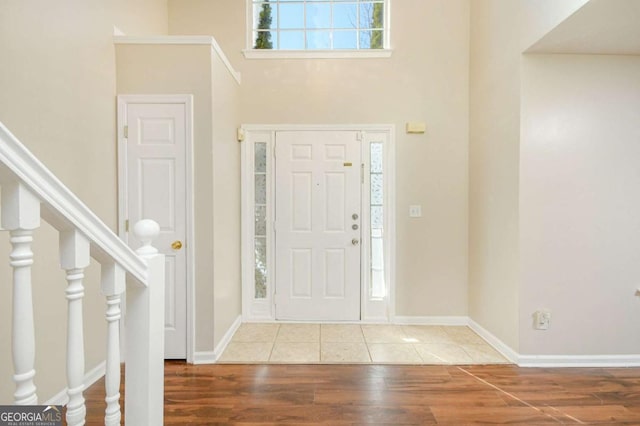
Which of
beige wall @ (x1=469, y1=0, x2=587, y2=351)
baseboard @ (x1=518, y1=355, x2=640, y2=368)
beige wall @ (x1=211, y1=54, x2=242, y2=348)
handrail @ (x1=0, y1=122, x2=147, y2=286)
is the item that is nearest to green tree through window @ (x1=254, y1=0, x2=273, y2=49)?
beige wall @ (x1=211, y1=54, x2=242, y2=348)

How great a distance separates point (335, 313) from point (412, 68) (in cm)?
266

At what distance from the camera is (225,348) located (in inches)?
115

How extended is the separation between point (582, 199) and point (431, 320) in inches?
69.0

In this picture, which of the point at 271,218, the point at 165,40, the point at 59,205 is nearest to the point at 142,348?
the point at 59,205

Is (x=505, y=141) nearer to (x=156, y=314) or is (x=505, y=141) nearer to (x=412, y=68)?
(x=412, y=68)

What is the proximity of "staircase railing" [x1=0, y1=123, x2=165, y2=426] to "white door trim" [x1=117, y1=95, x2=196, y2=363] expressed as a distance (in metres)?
1.55

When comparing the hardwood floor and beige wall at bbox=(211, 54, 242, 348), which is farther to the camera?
beige wall at bbox=(211, 54, 242, 348)

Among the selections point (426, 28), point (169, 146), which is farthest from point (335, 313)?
point (426, 28)

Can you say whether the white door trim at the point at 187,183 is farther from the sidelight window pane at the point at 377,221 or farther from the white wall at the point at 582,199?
the white wall at the point at 582,199

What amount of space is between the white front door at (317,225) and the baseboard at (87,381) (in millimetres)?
1628

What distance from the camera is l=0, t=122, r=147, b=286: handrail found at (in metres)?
0.77

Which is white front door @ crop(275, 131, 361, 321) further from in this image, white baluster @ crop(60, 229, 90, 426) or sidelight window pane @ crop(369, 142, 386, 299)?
white baluster @ crop(60, 229, 90, 426)

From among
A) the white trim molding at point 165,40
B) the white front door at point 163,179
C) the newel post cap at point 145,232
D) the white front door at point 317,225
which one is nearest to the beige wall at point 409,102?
the white front door at point 317,225

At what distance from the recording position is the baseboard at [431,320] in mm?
3527
